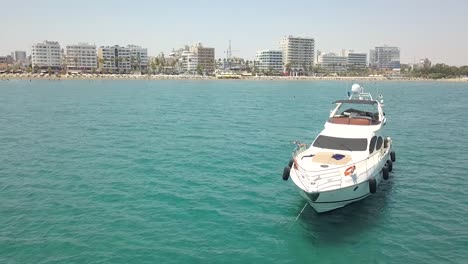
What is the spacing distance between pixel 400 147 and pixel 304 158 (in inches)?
829

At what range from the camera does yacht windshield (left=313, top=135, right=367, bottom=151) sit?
23.7m

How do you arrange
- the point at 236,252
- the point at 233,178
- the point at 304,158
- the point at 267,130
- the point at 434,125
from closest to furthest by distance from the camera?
the point at 236,252 < the point at 304,158 < the point at 233,178 < the point at 267,130 < the point at 434,125

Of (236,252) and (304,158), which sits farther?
(304,158)

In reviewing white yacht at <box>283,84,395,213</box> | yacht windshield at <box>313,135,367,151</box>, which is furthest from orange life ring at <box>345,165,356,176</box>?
yacht windshield at <box>313,135,367,151</box>

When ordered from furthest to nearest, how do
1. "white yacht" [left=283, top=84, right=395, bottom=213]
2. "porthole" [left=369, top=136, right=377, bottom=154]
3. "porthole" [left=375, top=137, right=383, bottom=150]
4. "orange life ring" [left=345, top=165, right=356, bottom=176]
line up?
"porthole" [left=375, top=137, right=383, bottom=150] < "porthole" [left=369, top=136, right=377, bottom=154] < "orange life ring" [left=345, top=165, right=356, bottom=176] < "white yacht" [left=283, top=84, right=395, bottom=213]

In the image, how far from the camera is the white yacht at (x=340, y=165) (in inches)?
766

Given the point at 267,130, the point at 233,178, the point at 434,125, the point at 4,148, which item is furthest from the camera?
the point at 434,125

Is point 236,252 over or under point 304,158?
under

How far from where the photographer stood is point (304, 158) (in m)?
22.6

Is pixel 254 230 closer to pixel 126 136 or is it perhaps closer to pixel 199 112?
pixel 126 136

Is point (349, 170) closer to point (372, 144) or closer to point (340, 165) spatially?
point (340, 165)

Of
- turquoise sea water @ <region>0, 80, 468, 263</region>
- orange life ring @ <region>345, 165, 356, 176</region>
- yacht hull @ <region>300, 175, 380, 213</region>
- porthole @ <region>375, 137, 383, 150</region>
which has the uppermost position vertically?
porthole @ <region>375, 137, 383, 150</region>

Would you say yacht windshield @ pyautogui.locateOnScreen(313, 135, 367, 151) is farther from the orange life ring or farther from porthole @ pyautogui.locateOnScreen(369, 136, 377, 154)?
the orange life ring

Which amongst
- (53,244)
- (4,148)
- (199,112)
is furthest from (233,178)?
(199,112)
